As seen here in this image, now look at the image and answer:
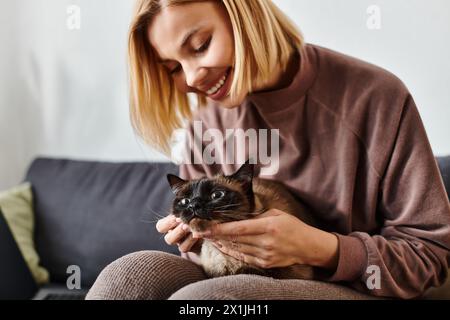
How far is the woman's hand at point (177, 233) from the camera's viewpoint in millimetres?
818

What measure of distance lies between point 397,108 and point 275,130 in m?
0.22

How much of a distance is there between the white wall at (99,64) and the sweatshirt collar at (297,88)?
2.9 inches

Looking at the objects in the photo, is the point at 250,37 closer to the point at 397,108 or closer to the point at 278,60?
the point at 278,60

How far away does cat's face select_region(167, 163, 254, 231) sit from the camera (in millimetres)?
750

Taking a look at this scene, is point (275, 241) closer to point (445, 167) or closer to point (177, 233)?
point (177, 233)

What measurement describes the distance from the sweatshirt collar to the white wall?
0.07 m

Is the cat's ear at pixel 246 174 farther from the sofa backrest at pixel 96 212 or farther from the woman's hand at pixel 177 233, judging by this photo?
the sofa backrest at pixel 96 212

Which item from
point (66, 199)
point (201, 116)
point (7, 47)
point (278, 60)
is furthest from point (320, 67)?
point (7, 47)

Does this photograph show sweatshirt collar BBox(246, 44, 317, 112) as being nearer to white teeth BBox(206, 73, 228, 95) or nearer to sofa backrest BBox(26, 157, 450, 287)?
white teeth BBox(206, 73, 228, 95)

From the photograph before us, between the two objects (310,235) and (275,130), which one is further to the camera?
(275,130)

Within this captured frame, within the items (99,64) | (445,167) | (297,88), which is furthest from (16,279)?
(445,167)

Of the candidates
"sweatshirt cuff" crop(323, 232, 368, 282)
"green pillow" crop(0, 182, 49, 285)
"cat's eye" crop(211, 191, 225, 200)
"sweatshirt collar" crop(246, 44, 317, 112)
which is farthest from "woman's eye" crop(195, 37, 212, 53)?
"green pillow" crop(0, 182, 49, 285)

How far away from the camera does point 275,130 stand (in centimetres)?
94

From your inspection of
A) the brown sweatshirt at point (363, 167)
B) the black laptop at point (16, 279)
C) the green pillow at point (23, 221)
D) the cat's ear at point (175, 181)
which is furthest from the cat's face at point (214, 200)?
the green pillow at point (23, 221)
